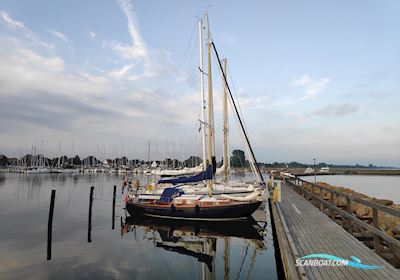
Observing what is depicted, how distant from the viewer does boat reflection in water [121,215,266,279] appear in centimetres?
1423

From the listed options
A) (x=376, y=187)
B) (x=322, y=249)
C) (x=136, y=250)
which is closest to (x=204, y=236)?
(x=136, y=250)

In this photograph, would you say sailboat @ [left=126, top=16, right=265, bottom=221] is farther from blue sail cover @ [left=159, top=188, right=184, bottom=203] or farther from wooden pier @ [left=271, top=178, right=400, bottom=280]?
wooden pier @ [left=271, top=178, right=400, bottom=280]

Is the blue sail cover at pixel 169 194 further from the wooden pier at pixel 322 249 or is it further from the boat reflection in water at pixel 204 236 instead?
the wooden pier at pixel 322 249

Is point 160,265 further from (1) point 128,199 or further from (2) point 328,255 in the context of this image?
(1) point 128,199

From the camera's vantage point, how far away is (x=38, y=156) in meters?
154

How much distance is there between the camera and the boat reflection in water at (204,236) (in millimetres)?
14230

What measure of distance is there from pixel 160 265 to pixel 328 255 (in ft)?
26.6

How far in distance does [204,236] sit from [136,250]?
4.65 m

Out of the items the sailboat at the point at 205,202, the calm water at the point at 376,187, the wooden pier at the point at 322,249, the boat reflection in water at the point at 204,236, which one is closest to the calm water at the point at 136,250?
the boat reflection in water at the point at 204,236

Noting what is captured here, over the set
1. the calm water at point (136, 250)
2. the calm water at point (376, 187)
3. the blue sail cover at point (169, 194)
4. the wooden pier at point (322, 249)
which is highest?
the blue sail cover at point (169, 194)

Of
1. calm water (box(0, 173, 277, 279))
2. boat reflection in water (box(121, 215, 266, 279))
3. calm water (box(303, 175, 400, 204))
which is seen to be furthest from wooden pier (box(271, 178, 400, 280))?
calm water (box(303, 175, 400, 204))

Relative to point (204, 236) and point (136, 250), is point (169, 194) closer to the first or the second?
point (204, 236)

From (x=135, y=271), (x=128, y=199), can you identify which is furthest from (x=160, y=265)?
(x=128, y=199)

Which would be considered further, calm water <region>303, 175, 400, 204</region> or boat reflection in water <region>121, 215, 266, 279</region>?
calm water <region>303, 175, 400, 204</region>
